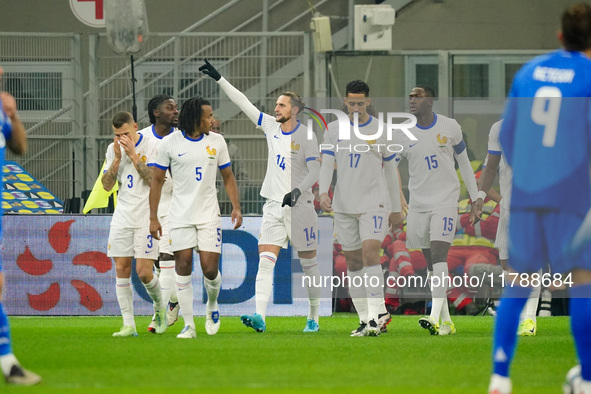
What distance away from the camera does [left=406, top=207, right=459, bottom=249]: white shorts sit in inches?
431

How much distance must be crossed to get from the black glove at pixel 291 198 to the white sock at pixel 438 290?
159cm

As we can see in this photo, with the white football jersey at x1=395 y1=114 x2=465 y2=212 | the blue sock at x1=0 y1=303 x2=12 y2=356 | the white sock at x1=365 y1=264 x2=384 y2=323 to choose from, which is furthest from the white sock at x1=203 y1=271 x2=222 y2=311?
the blue sock at x1=0 y1=303 x2=12 y2=356

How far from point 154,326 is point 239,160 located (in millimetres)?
4090

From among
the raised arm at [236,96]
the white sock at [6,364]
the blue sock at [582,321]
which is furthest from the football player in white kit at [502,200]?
the white sock at [6,364]

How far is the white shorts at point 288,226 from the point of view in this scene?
10.9 metres

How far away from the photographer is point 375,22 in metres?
15.0

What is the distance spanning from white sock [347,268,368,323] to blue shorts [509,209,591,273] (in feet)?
17.2

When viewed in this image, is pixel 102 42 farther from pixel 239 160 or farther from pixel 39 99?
pixel 239 160

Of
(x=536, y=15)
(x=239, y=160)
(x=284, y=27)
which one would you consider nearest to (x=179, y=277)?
(x=239, y=160)

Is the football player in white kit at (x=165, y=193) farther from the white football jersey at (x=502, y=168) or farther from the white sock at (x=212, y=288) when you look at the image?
the white football jersey at (x=502, y=168)

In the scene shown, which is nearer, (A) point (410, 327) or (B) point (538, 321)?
(A) point (410, 327)

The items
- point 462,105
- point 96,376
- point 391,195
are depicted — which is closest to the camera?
point 96,376

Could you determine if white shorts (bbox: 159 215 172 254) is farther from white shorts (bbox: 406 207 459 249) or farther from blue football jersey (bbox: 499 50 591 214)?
blue football jersey (bbox: 499 50 591 214)

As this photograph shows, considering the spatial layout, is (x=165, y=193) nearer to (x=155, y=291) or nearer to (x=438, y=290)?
(x=155, y=291)
